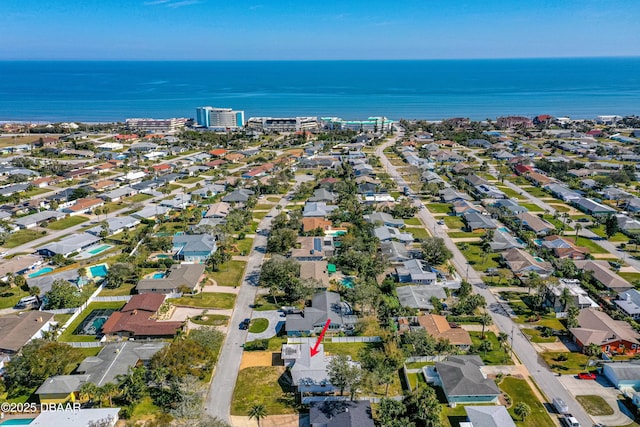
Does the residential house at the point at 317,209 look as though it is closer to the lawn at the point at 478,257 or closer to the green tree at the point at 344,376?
the lawn at the point at 478,257

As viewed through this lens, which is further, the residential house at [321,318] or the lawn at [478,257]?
the lawn at [478,257]

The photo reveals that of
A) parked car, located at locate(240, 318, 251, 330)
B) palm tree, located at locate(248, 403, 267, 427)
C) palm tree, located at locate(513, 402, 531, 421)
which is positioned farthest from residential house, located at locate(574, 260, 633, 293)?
palm tree, located at locate(248, 403, 267, 427)

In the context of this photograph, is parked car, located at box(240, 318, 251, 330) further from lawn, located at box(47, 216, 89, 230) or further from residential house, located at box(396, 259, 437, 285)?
lawn, located at box(47, 216, 89, 230)

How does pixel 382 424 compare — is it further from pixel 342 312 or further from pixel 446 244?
pixel 446 244

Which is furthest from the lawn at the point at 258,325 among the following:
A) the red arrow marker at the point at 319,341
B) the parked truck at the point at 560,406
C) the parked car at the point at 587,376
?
the parked car at the point at 587,376

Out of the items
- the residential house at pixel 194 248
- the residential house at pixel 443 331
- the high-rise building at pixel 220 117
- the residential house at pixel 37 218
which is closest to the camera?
the residential house at pixel 443 331

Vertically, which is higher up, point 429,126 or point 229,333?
point 429,126

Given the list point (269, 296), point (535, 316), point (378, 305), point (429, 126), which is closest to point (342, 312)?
point (378, 305)
